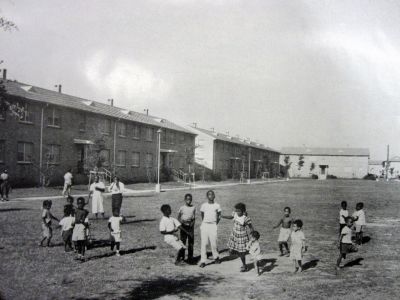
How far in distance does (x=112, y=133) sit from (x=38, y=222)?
25.3 m

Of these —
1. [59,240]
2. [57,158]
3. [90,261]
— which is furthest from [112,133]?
[90,261]

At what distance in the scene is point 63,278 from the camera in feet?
24.8

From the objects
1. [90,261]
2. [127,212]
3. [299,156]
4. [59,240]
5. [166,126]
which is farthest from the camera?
[299,156]

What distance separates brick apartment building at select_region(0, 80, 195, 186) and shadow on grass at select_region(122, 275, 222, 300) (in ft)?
61.6

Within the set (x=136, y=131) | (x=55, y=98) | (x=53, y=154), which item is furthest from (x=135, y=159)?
(x=53, y=154)

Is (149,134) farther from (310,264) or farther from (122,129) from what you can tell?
(310,264)

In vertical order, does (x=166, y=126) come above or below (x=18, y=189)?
above

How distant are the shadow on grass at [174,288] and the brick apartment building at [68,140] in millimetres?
18790

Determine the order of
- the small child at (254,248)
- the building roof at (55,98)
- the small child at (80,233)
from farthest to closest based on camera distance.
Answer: the building roof at (55,98)
the small child at (80,233)
the small child at (254,248)

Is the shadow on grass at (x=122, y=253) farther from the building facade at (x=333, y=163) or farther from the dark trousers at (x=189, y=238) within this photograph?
the building facade at (x=333, y=163)

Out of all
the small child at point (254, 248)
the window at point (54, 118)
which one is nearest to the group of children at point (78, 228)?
the small child at point (254, 248)

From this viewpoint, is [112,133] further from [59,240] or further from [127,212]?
[59,240]

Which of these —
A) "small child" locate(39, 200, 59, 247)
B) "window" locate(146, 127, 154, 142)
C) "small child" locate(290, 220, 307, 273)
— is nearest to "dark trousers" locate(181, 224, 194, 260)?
"small child" locate(290, 220, 307, 273)

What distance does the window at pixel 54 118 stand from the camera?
3219 cm
